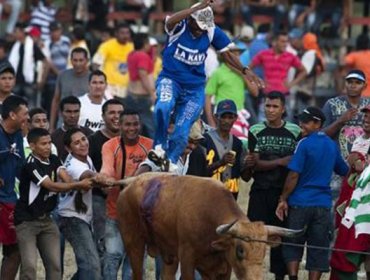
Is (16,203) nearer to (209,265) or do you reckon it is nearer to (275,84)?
(209,265)

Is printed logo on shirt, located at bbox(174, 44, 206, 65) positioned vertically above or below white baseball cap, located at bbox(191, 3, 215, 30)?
below

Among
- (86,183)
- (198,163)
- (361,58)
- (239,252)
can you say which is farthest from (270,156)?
(361,58)

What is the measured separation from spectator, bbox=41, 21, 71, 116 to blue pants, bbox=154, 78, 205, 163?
11.8 metres

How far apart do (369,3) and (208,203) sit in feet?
60.5

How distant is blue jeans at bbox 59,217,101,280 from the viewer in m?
16.2

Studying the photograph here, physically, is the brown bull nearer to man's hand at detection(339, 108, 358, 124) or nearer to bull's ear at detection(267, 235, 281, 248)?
bull's ear at detection(267, 235, 281, 248)

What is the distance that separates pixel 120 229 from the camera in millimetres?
15719

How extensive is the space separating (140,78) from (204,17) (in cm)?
955

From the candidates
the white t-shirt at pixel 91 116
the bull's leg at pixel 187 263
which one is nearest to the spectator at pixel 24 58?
the white t-shirt at pixel 91 116

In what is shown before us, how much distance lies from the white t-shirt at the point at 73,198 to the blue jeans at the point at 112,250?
0.23 metres

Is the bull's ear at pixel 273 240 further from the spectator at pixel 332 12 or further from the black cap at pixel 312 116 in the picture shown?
the spectator at pixel 332 12

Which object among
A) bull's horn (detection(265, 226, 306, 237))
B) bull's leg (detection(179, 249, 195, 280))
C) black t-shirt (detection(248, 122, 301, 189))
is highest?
black t-shirt (detection(248, 122, 301, 189))

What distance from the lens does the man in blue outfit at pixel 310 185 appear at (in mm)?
Answer: 16297

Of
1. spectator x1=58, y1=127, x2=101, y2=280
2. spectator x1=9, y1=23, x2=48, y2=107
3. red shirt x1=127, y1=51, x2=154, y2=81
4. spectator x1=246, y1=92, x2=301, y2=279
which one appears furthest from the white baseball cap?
spectator x1=9, y1=23, x2=48, y2=107
